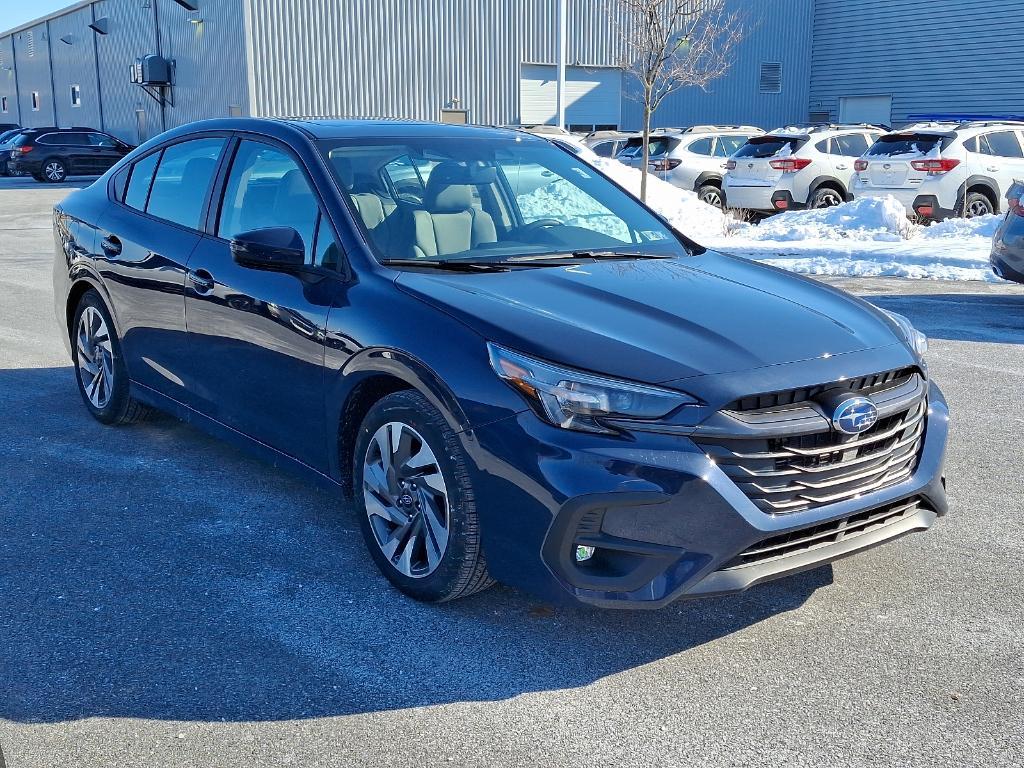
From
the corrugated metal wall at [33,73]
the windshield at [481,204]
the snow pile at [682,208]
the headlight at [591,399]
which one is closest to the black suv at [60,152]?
the corrugated metal wall at [33,73]

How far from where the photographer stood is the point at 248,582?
3.99m

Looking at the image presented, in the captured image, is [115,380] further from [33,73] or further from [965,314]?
Result: [33,73]

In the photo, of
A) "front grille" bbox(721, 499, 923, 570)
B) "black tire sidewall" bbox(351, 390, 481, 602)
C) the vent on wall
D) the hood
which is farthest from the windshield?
the vent on wall

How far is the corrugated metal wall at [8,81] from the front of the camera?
61.2 meters

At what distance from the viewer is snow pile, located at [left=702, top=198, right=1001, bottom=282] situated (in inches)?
501

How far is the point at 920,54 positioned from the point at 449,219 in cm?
3709

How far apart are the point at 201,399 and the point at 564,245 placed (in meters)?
1.80

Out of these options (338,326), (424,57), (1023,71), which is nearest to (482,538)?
(338,326)

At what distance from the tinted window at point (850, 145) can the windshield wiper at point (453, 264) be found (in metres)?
16.1

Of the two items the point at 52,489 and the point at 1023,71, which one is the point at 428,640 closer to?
the point at 52,489

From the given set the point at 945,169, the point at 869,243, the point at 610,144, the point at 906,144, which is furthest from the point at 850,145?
the point at 610,144

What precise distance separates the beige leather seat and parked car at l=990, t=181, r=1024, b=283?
6.47 m

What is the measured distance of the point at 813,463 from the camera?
A: 3289mm

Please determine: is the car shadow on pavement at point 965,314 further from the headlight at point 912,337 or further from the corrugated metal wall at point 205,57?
the corrugated metal wall at point 205,57
